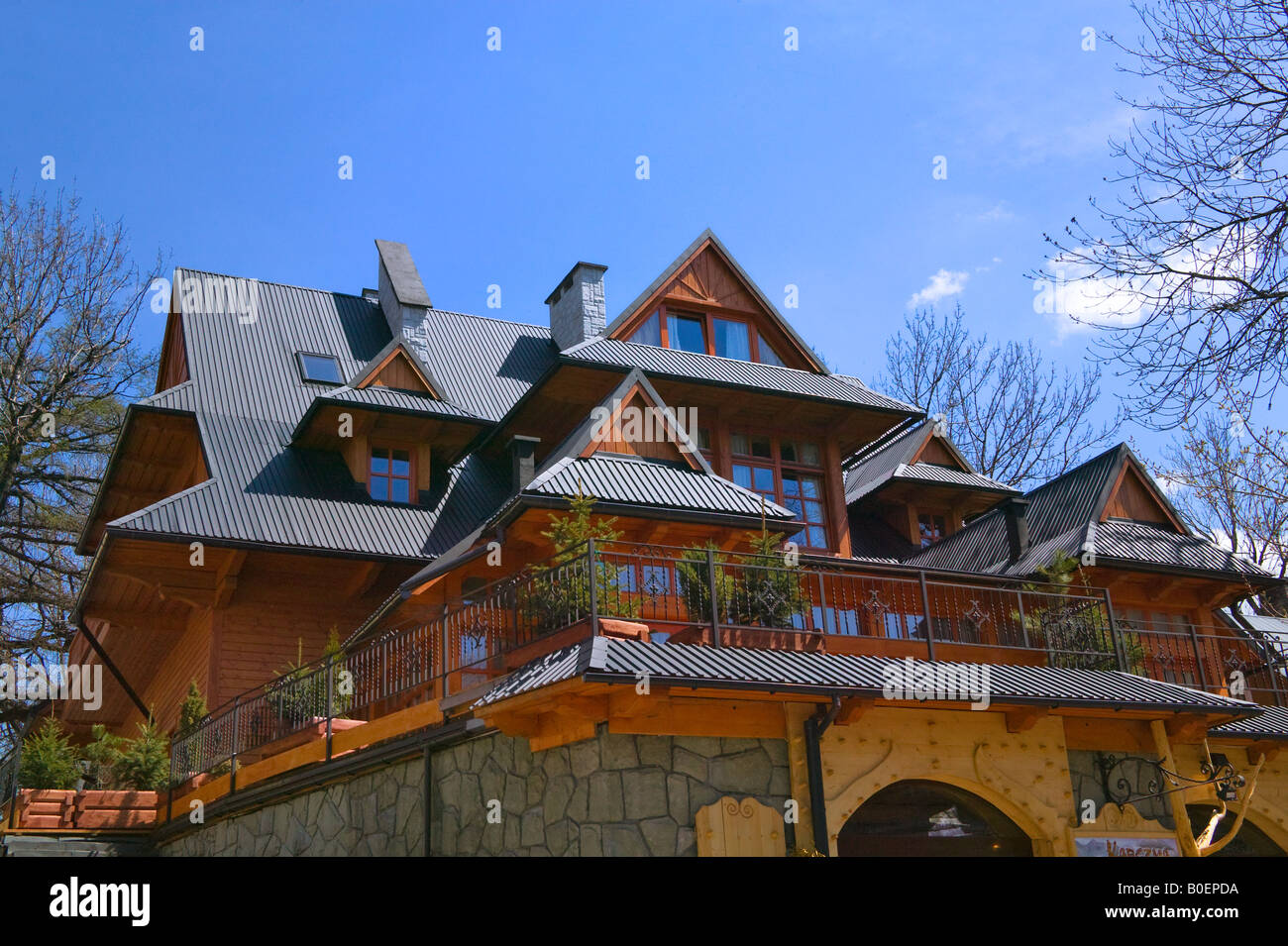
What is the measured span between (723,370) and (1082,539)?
661cm

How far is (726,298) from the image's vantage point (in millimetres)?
21938

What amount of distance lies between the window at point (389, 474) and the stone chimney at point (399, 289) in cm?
318

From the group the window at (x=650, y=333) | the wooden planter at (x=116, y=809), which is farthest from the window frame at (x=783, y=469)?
the wooden planter at (x=116, y=809)

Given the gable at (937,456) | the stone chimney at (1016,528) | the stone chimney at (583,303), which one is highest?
the stone chimney at (583,303)

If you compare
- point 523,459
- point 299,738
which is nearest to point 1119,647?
point 523,459

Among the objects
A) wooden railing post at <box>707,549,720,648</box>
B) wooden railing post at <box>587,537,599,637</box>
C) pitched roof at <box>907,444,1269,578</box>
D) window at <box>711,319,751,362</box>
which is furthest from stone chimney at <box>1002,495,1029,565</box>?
wooden railing post at <box>587,537,599,637</box>

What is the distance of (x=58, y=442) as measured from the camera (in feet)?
88.2

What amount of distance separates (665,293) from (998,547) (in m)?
7.46

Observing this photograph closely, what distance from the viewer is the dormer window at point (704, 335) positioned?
2111 cm

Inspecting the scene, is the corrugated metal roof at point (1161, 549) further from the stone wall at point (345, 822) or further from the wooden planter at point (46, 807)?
the wooden planter at point (46, 807)

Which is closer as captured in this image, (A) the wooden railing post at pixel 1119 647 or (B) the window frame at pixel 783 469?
(A) the wooden railing post at pixel 1119 647

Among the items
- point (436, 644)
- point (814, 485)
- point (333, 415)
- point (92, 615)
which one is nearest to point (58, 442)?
point (92, 615)

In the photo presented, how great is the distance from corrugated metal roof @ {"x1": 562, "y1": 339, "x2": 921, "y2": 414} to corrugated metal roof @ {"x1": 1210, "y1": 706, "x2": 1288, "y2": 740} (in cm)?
803
